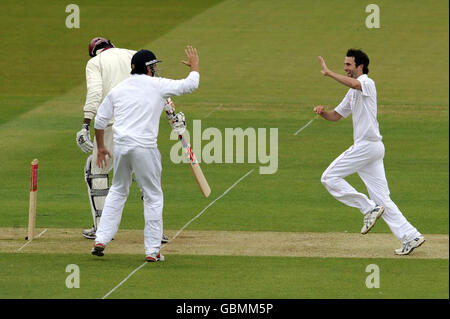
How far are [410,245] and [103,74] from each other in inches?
149

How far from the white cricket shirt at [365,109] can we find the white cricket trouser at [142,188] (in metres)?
2.15

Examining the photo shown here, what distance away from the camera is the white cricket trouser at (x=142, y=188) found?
10.9 metres

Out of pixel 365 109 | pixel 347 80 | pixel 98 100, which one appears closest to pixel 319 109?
pixel 365 109

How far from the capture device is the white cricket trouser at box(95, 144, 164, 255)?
10859mm

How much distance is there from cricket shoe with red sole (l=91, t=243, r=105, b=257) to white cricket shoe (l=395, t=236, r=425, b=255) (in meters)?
2.92

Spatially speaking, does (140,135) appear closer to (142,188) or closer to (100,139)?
(142,188)

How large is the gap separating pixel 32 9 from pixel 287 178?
58.7 feet

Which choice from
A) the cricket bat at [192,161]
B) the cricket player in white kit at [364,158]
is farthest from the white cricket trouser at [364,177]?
the cricket bat at [192,161]

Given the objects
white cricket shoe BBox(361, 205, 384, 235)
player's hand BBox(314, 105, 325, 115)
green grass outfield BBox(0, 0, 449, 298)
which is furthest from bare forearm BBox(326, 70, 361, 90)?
green grass outfield BBox(0, 0, 449, 298)

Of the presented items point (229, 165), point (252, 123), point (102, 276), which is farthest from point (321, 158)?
point (102, 276)

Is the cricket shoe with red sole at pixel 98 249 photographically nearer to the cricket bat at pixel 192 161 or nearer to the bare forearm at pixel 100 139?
the bare forearm at pixel 100 139

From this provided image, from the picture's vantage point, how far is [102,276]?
1042 centimetres

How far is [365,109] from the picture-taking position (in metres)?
11.6

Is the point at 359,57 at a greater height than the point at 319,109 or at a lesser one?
greater
